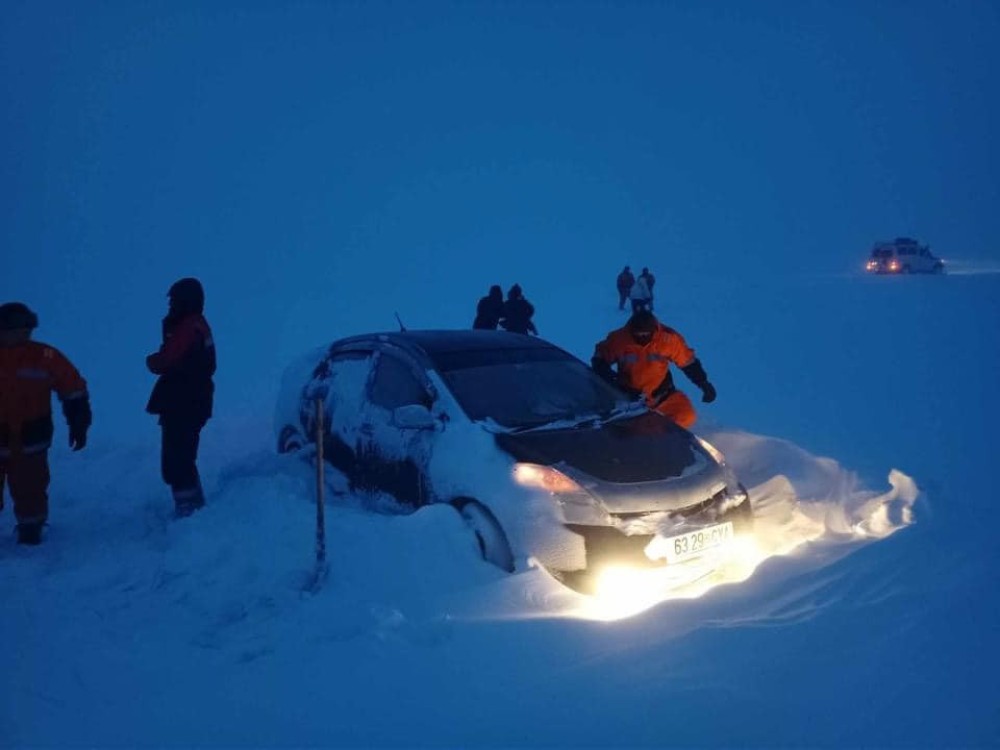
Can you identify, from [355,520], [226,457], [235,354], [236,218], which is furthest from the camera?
[236,218]

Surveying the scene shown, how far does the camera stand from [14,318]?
5.18 meters

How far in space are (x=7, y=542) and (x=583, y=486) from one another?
3.88m

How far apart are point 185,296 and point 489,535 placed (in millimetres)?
2792

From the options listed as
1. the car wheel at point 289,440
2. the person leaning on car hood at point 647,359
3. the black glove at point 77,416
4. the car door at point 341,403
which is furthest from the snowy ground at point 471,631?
the person leaning on car hood at point 647,359

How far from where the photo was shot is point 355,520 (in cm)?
464

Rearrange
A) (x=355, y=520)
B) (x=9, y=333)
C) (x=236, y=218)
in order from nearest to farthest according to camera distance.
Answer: (x=355, y=520), (x=9, y=333), (x=236, y=218)

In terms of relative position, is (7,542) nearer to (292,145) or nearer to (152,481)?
(152,481)

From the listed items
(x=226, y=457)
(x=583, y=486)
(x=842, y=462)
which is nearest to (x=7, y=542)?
(x=226, y=457)

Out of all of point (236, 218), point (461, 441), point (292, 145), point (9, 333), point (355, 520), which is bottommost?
point (355, 520)

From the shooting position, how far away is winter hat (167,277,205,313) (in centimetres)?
556

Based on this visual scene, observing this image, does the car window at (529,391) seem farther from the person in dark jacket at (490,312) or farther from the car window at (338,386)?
the person in dark jacket at (490,312)

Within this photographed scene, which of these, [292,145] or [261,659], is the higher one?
[292,145]

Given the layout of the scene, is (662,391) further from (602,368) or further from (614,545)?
(614,545)

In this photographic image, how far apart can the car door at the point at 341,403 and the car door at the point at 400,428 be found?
118mm
